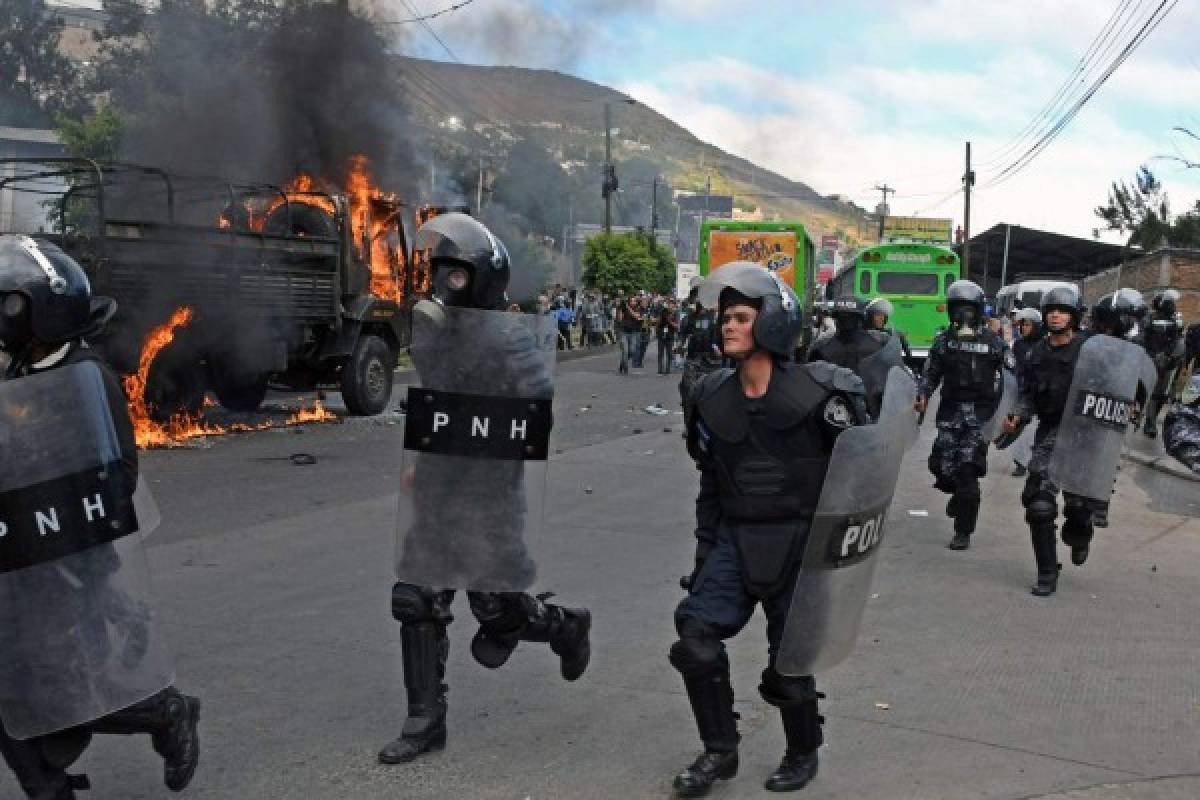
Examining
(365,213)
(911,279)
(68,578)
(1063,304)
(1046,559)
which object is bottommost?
(1046,559)

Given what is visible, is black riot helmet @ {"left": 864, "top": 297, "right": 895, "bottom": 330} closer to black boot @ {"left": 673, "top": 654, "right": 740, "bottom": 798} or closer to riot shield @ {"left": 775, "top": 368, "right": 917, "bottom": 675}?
riot shield @ {"left": 775, "top": 368, "right": 917, "bottom": 675}

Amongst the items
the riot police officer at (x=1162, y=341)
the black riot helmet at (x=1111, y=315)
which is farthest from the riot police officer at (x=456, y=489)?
the riot police officer at (x=1162, y=341)

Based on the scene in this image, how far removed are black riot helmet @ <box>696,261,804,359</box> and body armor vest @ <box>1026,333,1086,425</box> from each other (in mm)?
3770

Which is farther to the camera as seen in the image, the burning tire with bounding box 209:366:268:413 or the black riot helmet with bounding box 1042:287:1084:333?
the burning tire with bounding box 209:366:268:413

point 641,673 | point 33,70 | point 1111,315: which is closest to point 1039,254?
point 33,70

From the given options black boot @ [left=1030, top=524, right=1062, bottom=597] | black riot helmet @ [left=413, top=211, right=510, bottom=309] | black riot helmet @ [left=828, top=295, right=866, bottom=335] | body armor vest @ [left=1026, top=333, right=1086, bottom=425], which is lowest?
black boot @ [left=1030, top=524, right=1062, bottom=597]

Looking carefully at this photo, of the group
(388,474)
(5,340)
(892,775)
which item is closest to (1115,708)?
(892,775)

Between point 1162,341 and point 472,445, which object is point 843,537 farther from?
point 1162,341

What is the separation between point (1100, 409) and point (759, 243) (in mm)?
20696

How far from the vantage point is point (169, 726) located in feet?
11.4

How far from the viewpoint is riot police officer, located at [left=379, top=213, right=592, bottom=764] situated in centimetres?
421

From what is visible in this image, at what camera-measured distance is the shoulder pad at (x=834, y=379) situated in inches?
151

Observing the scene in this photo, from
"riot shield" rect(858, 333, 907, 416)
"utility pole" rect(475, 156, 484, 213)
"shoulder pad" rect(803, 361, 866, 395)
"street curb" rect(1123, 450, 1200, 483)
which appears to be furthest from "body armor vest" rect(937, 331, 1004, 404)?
"utility pole" rect(475, 156, 484, 213)

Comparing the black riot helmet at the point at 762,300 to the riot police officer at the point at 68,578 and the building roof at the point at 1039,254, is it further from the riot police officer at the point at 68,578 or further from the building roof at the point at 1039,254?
the building roof at the point at 1039,254
